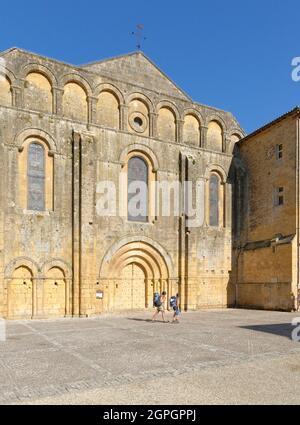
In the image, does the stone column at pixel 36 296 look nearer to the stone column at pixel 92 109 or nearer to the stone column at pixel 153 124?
the stone column at pixel 92 109

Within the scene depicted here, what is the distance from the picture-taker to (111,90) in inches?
848

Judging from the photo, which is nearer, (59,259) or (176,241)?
(59,259)

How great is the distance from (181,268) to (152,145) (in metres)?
7.45

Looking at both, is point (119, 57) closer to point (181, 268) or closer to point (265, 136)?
point (265, 136)

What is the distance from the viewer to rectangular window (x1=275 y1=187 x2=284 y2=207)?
76.8ft

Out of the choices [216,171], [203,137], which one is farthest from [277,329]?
[203,137]

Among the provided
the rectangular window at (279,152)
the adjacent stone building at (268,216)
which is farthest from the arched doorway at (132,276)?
the rectangular window at (279,152)

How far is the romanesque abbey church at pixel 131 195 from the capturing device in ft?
61.0

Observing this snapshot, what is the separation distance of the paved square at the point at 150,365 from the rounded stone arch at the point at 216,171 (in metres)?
11.7

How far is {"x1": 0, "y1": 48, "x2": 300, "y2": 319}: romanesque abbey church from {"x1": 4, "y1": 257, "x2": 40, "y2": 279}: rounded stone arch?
5 centimetres

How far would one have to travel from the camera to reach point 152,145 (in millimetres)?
22422

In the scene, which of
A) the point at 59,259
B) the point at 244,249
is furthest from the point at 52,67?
the point at 244,249

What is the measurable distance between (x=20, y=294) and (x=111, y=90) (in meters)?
12.0

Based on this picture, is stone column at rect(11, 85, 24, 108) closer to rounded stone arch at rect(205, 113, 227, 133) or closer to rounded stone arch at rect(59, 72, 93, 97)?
rounded stone arch at rect(59, 72, 93, 97)
